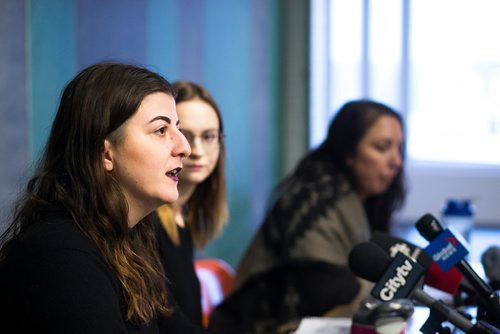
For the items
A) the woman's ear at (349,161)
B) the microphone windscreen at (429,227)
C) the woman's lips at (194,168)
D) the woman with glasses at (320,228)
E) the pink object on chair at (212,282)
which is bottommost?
the pink object on chair at (212,282)

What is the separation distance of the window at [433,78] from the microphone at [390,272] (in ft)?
6.70

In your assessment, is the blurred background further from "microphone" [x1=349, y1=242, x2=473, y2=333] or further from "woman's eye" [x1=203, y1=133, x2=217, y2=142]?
"microphone" [x1=349, y1=242, x2=473, y2=333]

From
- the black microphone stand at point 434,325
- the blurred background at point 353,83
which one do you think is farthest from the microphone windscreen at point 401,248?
the blurred background at point 353,83

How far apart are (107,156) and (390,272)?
22.0 inches

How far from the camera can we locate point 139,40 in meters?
2.59

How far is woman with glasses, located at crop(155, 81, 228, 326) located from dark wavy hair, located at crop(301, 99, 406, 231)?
705mm

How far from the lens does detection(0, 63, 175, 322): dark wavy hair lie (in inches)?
54.5

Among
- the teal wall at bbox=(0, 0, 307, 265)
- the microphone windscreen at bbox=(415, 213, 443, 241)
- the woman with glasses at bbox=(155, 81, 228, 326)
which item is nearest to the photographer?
the microphone windscreen at bbox=(415, 213, 443, 241)

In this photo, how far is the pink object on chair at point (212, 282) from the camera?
108 inches

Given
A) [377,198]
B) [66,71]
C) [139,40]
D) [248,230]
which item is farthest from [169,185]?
[248,230]

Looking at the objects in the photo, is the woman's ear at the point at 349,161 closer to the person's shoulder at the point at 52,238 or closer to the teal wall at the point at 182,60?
the teal wall at the point at 182,60

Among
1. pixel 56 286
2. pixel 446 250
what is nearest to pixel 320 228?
pixel 446 250

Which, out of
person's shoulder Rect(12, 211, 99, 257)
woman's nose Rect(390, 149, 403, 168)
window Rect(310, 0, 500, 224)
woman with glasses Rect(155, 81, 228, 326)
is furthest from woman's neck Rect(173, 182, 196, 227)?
window Rect(310, 0, 500, 224)

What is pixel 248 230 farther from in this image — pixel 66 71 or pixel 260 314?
pixel 66 71
